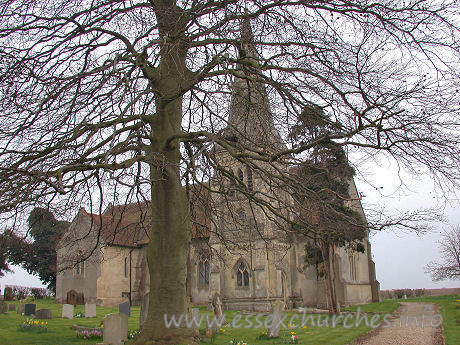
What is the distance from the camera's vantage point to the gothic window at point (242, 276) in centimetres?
3191

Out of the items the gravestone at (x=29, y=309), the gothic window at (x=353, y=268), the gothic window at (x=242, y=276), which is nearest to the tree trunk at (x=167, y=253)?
the gravestone at (x=29, y=309)

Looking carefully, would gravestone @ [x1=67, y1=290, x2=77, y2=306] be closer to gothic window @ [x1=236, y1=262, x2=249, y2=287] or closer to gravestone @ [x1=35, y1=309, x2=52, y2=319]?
gothic window @ [x1=236, y1=262, x2=249, y2=287]

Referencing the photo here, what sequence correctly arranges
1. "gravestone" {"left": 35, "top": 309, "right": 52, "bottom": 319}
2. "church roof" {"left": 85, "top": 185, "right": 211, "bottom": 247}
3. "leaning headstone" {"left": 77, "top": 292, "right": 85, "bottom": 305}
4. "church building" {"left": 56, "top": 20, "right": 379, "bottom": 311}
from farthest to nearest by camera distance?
"leaning headstone" {"left": 77, "top": 292, "right": 85, "bottom": 305} < "church building" {"left": 56, "top": 20, "right": 379, "bottom": 311} < "gravestone" {"left": 35, "top": 309, "right": 52, "bottom": 319} < "church roof" {"left": 85, "top": 185, "right": 211, "bottom": 247}

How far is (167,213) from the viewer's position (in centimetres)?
1021

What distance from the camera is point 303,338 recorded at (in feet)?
47.6

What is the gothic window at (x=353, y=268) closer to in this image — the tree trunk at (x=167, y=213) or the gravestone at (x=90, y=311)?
the gravestone at (x=90, y=311)

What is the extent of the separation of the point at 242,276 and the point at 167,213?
75.5 feet

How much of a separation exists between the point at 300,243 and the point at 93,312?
16.7 m

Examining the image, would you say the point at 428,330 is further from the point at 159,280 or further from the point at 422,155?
the point at 159,280

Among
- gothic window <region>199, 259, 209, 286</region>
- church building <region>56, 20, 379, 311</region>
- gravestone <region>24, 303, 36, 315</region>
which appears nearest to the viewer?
gravestone <region>24, 303, 36, 315</region>

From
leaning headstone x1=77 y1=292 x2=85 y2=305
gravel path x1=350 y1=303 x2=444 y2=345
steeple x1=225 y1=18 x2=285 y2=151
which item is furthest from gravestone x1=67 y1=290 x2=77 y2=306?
steeple x1=225 y1=18 x2=285 y2=151

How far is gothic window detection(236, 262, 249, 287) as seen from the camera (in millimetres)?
31906

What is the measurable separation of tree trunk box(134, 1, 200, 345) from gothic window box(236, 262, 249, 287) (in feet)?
73.2

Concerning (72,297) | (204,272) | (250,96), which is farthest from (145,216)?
(72,297)
